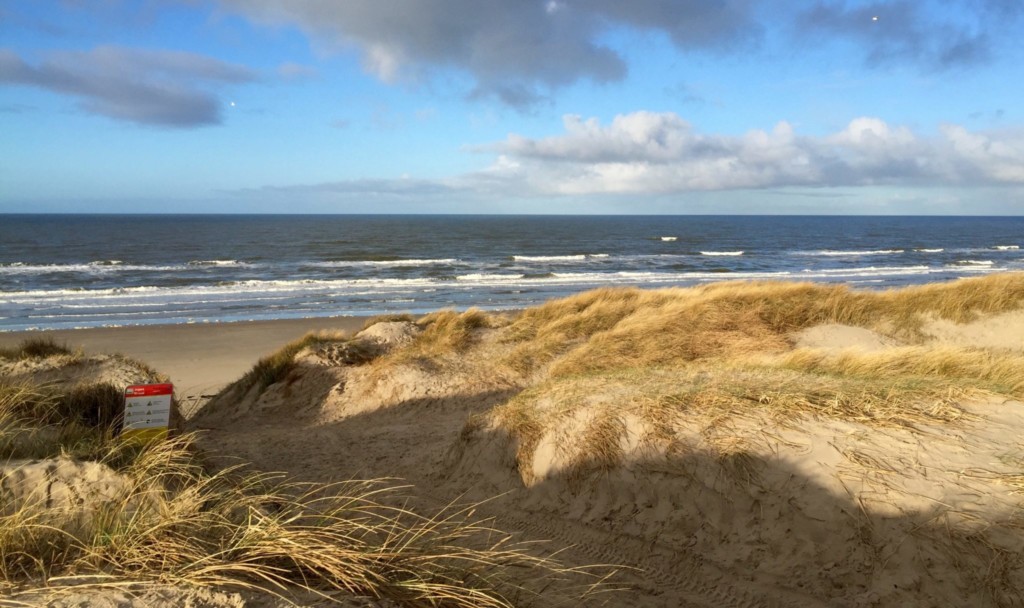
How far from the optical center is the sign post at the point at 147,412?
5.59m

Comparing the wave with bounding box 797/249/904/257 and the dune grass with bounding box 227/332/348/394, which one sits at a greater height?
the wave with bounding box 797/249/904/257

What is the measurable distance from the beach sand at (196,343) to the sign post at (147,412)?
8890mm

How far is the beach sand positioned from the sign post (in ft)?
29.2

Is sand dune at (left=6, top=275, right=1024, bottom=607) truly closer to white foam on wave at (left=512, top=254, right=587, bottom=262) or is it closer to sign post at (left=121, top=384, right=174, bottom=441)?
sign post at (left=121, top=384, right=174, bottom=441)

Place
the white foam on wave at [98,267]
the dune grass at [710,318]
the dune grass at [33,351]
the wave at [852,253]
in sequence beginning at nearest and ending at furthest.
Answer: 1. the dune grass at [33,351]
2. the dune grass at [710,318]
3. the white foam on wave at [98,267]
4. the wave at [852,253]

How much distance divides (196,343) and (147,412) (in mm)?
15841

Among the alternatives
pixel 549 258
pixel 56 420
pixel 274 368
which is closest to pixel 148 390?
pixel 56 420

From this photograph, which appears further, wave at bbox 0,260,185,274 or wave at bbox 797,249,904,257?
wave at bbox 797,249,904,257

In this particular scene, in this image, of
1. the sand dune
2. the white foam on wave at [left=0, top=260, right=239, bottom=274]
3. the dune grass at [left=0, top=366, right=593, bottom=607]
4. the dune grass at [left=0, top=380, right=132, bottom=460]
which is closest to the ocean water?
the white foam on wave at [left=0, top=260, right=239, bottom=274]

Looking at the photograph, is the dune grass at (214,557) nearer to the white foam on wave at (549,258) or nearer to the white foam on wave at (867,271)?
the white foam on wave at (867,271)

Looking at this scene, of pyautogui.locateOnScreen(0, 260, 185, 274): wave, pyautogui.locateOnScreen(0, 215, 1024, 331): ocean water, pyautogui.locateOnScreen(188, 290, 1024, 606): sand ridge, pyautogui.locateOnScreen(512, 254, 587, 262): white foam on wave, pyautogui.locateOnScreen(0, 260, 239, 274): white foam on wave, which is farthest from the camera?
pyautogui.locateOnScreen(512, 254, 587, 262): white foam on wave

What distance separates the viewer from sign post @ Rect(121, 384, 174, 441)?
18.4 ft

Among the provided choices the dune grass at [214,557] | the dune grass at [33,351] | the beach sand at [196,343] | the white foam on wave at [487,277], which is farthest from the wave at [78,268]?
the dune grass at [214,557]

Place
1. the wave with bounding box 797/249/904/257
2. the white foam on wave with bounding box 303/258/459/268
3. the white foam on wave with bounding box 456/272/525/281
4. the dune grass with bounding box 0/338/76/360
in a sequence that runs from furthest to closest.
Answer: the wave with bounding box 797/249/904/257 < the white foam on wave with bounding box 303/258/459/268 < the white foam on wave with bounding box 456/272/525/281 < the dune grass with bounding box 0/338/76/360
